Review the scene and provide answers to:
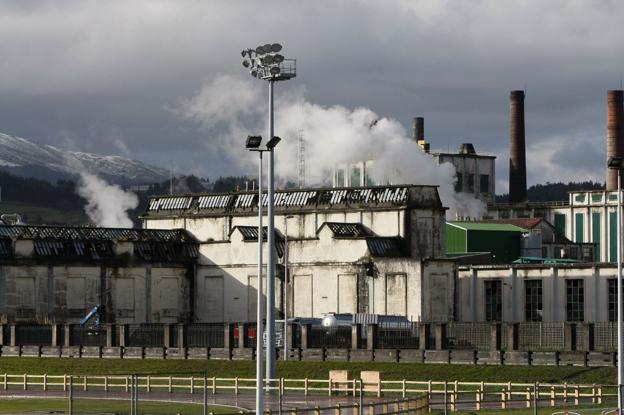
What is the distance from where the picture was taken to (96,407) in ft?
226

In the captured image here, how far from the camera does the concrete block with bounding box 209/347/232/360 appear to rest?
98.8 meters

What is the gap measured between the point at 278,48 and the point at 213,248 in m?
50.3

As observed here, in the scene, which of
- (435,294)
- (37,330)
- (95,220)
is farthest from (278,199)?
(95,220)

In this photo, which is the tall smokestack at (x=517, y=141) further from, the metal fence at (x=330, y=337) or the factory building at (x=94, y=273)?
the metal fence at (x=330, y=337)

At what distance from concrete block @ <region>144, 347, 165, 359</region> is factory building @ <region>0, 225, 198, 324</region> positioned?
65.6 feet

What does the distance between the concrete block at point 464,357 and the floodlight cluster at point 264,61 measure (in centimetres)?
1959

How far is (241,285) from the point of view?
128 m

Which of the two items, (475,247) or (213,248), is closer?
(213,248)

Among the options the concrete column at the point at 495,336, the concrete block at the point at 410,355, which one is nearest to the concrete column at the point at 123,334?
the concrete block at the point at 410,355

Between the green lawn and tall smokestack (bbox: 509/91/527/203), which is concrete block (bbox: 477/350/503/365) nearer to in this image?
the green lawn

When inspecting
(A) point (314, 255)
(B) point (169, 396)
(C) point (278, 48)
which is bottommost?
(B) point (169, 396)

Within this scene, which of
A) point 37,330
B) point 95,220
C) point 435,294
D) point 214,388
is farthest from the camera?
point 95,220

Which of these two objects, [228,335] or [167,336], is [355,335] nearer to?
[228,335]

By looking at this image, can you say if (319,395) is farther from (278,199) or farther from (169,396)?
(278,199)
